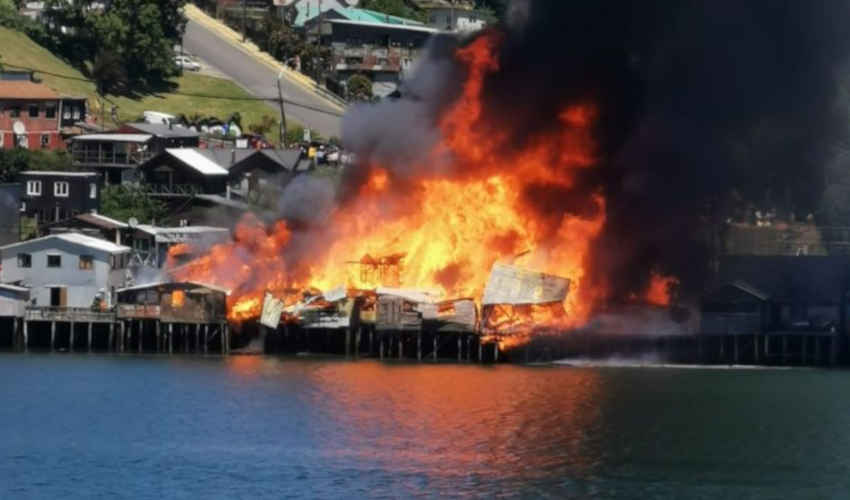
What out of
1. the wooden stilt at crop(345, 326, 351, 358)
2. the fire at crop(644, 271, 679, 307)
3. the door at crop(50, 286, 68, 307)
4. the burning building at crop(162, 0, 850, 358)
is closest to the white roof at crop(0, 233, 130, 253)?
the door at crop(50, 286, 68, 307)

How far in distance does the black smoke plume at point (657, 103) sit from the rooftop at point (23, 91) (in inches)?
1294

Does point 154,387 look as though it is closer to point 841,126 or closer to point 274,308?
point 274,308

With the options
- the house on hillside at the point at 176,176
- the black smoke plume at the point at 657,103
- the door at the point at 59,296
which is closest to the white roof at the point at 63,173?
the house on hillside at the point at 176,176

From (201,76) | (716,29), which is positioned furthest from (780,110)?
(201,76)

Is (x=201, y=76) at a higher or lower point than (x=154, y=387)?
higher

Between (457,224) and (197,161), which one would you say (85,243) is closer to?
(457,224)

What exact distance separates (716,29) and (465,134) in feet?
45.2

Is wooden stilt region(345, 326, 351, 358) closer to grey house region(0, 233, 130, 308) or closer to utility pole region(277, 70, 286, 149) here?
grey house region(0, 233, 130, 308)

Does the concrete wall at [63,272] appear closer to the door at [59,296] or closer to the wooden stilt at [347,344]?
the door at [59,296]

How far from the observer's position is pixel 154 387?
122 metres

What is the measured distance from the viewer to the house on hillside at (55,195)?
155m

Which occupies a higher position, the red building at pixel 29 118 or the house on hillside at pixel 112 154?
the red building at pixel 29 118

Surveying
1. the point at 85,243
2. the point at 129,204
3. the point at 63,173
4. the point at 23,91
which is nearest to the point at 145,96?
the point at 23,91

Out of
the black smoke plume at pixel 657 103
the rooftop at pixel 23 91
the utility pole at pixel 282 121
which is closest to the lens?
the black smoke plume at pixel 657 103
